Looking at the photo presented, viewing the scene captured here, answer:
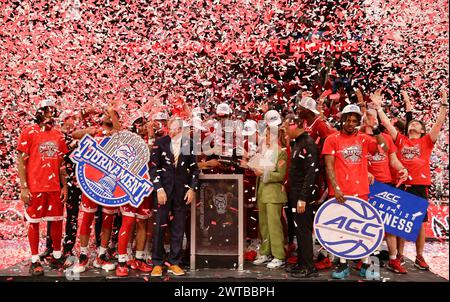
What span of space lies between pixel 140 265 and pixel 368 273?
8.67ft

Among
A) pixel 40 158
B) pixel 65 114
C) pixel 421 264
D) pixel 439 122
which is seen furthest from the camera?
pixel 65 114

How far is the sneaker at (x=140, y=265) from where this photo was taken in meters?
5.23

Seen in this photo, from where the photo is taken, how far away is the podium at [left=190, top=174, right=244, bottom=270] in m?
5.22

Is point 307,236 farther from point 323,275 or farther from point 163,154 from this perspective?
point 163,154

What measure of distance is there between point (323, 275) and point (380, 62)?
320 cm

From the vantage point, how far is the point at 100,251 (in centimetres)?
536

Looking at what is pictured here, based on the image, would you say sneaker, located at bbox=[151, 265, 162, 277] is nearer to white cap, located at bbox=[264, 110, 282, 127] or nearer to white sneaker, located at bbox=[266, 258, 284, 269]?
white sneaker, located at bbox=[266, 258, 284, 269]

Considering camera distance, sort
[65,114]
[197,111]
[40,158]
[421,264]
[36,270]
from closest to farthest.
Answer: [36,270]
[40,158]
[421,264]
[65,114]
[197,111]

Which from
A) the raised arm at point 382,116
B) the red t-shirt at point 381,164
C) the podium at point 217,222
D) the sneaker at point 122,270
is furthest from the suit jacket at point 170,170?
the raised arm at point 382,116

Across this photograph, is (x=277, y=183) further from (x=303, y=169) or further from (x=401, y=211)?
(x=401, y=211)

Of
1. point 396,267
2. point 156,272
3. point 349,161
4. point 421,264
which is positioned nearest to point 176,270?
point 156,272

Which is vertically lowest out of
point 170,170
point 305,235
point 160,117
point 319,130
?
point 305,235

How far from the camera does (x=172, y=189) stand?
512 cm

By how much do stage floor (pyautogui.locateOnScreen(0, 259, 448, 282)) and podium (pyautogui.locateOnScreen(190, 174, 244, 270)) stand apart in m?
0.14
